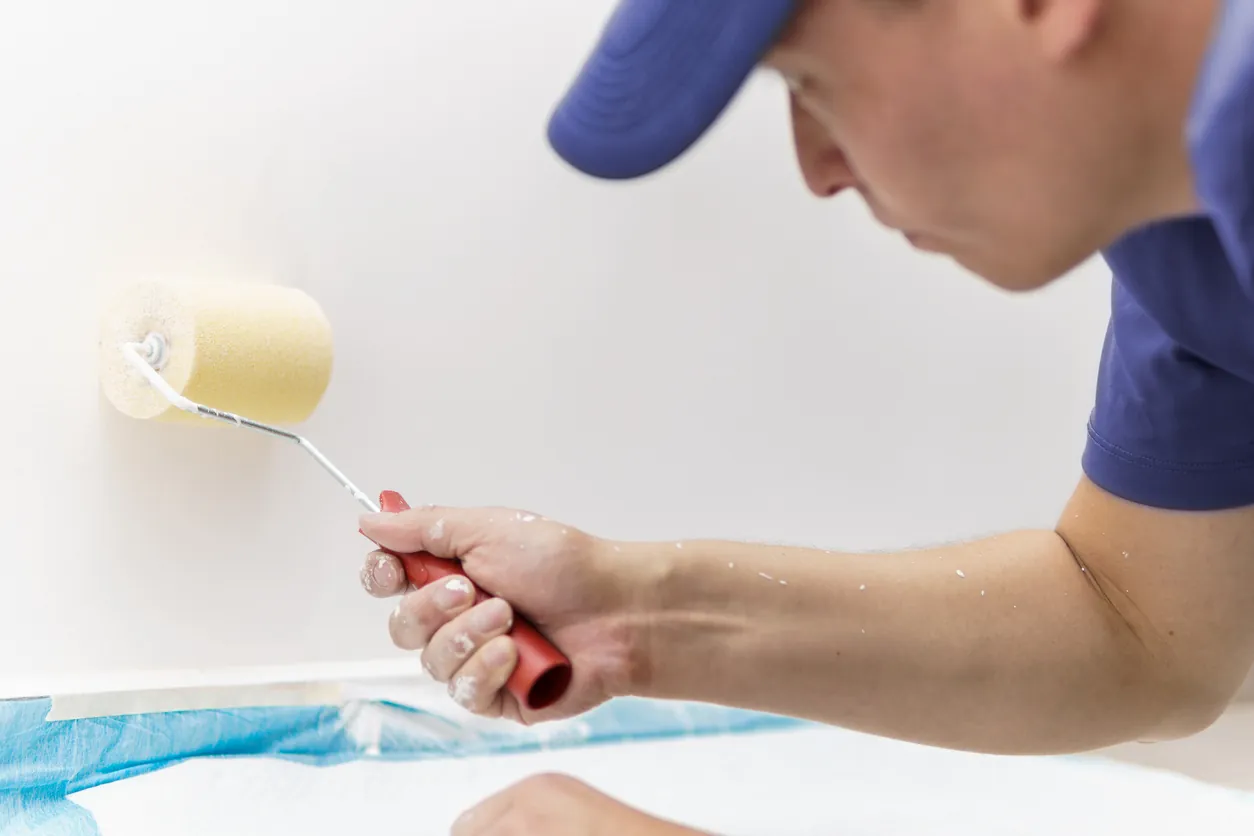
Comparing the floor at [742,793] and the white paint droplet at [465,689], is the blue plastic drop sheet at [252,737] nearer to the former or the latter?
the floor at [742,793]

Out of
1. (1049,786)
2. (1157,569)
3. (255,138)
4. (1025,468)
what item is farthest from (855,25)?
(1025,468)

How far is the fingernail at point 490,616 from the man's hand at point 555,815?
201 millimetres

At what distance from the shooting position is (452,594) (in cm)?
67

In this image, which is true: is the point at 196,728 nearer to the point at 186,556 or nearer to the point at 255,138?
the point at 186,556

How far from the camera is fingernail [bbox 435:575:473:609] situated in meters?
0.67

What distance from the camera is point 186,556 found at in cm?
105

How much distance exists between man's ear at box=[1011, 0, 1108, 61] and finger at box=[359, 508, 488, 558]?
0.43 m

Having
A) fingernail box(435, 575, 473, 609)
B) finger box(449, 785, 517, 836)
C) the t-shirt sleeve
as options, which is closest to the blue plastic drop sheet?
finger box(449, 785, 517, 836)

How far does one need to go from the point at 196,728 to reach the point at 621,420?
51 cm

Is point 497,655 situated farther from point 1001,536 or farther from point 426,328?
point 426,328

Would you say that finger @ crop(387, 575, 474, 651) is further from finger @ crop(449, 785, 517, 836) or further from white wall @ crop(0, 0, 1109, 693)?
white wall @ crop(0, 0, 1109, 693)

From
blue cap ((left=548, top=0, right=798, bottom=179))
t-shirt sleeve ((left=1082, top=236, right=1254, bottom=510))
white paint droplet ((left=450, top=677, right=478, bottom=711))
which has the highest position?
blue cap ((left=548, top=0, right=798, bottom=179))

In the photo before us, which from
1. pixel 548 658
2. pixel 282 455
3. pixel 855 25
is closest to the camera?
pixel 855 25

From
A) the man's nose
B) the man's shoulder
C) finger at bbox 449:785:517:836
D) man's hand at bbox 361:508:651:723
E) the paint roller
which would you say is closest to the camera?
the man's shoulder
